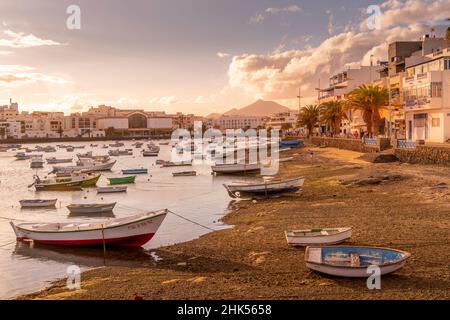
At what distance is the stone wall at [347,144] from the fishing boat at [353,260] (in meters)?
40.7

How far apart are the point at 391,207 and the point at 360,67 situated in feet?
Result: 257

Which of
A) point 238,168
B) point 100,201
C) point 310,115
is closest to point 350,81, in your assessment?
point 310,115

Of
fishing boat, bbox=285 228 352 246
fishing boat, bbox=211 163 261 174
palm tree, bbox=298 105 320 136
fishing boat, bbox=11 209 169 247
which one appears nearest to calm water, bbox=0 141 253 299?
fishing boat, bbox=11 209 169 247

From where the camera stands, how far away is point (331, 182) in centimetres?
3903

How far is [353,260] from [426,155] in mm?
30924

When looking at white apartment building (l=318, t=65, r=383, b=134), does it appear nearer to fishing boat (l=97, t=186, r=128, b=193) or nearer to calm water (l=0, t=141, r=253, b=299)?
calm water (l=0, t=141, r=253, b=299)

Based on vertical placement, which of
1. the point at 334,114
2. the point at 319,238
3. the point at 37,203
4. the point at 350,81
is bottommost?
the point at 37,203

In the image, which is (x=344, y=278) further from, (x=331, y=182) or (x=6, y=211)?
(x=6, y=211)

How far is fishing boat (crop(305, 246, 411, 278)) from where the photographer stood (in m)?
13.6

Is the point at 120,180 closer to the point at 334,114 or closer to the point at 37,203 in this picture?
the point at 37,203

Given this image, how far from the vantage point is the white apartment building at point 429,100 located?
49.1m

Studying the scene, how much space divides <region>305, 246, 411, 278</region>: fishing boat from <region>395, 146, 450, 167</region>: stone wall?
27.6 meters

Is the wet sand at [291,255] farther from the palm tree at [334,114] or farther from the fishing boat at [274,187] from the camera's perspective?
the palm tree at [334,114]

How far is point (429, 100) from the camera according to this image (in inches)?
1980
